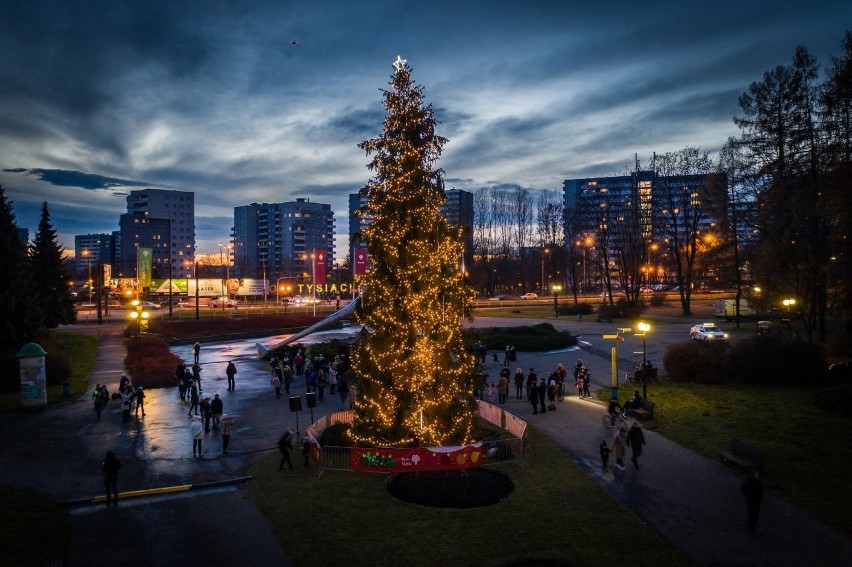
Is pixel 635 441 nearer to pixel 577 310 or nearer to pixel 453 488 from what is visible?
pixel 453 488

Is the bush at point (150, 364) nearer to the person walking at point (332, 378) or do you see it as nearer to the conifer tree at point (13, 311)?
the conifer tree at point (13, 311)

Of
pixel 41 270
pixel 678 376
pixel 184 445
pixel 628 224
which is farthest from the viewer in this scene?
pixel 628 224

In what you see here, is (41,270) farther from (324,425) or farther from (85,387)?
(324,425)

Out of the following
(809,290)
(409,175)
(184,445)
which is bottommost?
(184,445)

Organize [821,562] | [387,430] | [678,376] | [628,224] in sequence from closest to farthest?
[821,562]
[387,430]
[678,376]
[628,224]

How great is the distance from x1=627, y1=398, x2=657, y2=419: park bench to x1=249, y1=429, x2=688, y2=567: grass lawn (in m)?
7.70

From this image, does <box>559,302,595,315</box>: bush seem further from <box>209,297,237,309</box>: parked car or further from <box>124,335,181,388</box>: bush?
<box>209,297,237,309</box>: parked car

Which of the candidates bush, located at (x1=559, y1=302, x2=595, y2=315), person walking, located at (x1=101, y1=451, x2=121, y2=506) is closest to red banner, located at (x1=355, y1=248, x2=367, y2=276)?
bush, located at (x1=559, y1=302, x2=595, y2=315)

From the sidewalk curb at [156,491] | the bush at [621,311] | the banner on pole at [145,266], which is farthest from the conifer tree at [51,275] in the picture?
the bush at [621,311]

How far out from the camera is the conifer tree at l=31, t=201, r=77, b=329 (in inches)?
1950

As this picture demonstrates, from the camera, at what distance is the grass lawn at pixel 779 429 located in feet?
48.1

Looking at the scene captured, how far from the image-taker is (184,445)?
20234mm

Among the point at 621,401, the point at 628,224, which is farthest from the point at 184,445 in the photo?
the point at 628,224

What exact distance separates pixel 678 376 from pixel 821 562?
2027 centimetres
